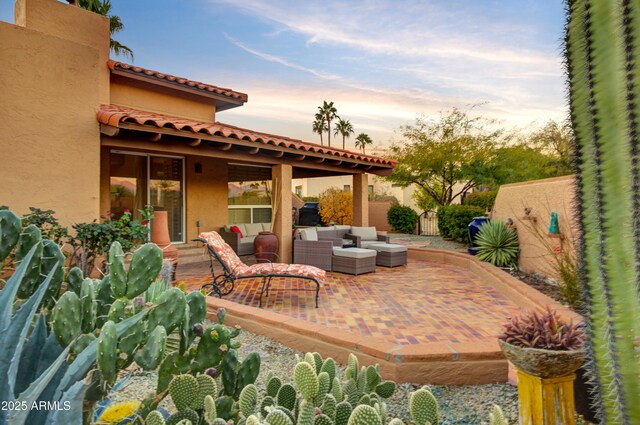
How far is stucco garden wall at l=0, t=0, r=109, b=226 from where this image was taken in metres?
6.04

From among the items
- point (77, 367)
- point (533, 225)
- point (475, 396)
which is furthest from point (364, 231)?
point (77, 367)

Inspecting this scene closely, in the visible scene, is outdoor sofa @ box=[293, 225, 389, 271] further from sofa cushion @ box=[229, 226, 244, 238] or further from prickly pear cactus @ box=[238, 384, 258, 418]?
prickly pear cactus @ box=[238, 384, 258, 418]

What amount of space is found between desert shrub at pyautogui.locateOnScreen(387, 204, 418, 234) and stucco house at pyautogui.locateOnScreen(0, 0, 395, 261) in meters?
8.36

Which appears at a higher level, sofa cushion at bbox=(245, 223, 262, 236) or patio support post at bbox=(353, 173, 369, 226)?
patio support post at bbox=(353, 173, 369, 226)

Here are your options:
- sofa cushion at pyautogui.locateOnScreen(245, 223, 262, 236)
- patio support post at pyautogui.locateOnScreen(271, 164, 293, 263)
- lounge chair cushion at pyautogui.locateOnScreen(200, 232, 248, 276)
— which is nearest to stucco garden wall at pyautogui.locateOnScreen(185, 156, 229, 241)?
sofa cushion at pyautogui.locateOnScreen(245, 223, 262, 236)

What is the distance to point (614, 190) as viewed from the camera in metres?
1.76

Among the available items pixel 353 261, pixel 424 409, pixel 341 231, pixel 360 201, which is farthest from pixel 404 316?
pixel 360 201

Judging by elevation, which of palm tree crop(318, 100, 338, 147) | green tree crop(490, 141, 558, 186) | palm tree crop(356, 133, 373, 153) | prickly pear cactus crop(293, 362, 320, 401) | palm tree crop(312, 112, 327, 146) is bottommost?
prickly pear cactus crop(293, 362, 320, 401)

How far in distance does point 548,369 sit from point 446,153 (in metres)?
18.8

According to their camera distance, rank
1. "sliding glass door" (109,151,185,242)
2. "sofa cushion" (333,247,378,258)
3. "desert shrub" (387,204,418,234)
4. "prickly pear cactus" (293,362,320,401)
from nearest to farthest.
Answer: "prickly pear cactus" (293,362,320,401) → "sofa cushion" (333,247,378,258) → "sliding glass door" (109,151,185,242) → "desert shrub" (387,204,418,234)

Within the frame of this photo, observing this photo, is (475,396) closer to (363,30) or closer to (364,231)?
(364,231)

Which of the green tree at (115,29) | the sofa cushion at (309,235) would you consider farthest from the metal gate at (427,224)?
the green tree at (115,29)

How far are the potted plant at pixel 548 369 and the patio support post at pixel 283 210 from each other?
23.1 ft

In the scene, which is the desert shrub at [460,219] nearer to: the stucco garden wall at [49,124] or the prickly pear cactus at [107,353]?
the stucco garden wall at [49,124]
